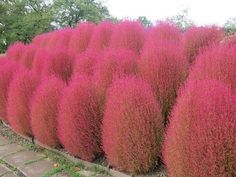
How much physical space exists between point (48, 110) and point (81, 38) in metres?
3.00

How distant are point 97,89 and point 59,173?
103cm

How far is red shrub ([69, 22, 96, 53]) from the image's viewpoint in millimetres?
8055

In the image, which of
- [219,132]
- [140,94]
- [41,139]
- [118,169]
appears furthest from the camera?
[41,139]

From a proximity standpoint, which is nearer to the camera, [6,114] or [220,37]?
[220,37]

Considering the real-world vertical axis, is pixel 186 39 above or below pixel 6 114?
above

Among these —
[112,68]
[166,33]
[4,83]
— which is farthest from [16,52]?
[112,68]

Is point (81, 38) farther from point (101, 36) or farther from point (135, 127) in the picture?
point (135, 127)

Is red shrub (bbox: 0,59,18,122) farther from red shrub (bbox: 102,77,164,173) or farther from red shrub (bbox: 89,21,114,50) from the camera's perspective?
red shrub (bbox: 102,77,164,173)

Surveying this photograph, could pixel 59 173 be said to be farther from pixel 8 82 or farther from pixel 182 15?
pixel 182 15

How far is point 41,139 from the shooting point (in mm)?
5582

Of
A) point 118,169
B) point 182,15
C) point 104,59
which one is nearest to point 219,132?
point 118,169

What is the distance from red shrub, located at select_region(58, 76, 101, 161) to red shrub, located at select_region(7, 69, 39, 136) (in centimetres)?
140

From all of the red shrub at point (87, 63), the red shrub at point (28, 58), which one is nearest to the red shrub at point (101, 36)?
→ the red shrub at point (28, 58)

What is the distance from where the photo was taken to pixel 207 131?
316 centimetres
